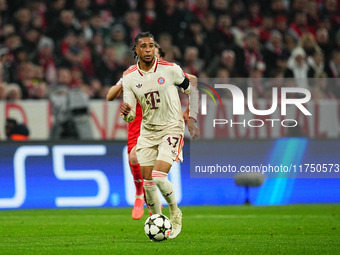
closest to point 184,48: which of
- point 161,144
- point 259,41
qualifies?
point 259,41

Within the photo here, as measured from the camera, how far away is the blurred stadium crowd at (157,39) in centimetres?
1617

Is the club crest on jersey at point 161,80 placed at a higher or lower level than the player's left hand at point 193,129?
higher

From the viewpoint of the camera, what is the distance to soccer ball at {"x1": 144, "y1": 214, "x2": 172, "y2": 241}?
29.1 ft

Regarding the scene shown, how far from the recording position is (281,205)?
580 inches

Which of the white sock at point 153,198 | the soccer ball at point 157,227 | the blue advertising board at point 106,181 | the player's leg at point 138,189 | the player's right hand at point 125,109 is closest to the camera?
the player's right hand at point 125,109

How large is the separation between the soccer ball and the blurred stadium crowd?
23.4 ft

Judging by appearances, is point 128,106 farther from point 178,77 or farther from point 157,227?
point 157,227

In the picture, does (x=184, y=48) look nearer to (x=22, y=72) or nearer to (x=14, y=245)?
(x=22, y=72)

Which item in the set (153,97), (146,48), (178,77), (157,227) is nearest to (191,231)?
(157,227)

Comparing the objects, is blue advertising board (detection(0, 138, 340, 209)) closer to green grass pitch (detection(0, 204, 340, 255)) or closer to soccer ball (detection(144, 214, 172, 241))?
green grass pitch (detection(0, 204, 340, 255))

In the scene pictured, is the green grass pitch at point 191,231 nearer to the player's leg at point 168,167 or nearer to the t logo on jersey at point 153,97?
the player's leg at point 168,167

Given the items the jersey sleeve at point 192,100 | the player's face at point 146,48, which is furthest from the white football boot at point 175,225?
the player's face at point 146,48

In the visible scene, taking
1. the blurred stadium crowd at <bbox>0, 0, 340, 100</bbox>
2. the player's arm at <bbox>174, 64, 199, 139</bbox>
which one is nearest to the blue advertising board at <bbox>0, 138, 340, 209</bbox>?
the blurred stadium crowd at <bbox>0, 0, 340, 100</bbox>

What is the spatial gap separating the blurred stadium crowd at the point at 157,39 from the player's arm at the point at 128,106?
6.67 metres
